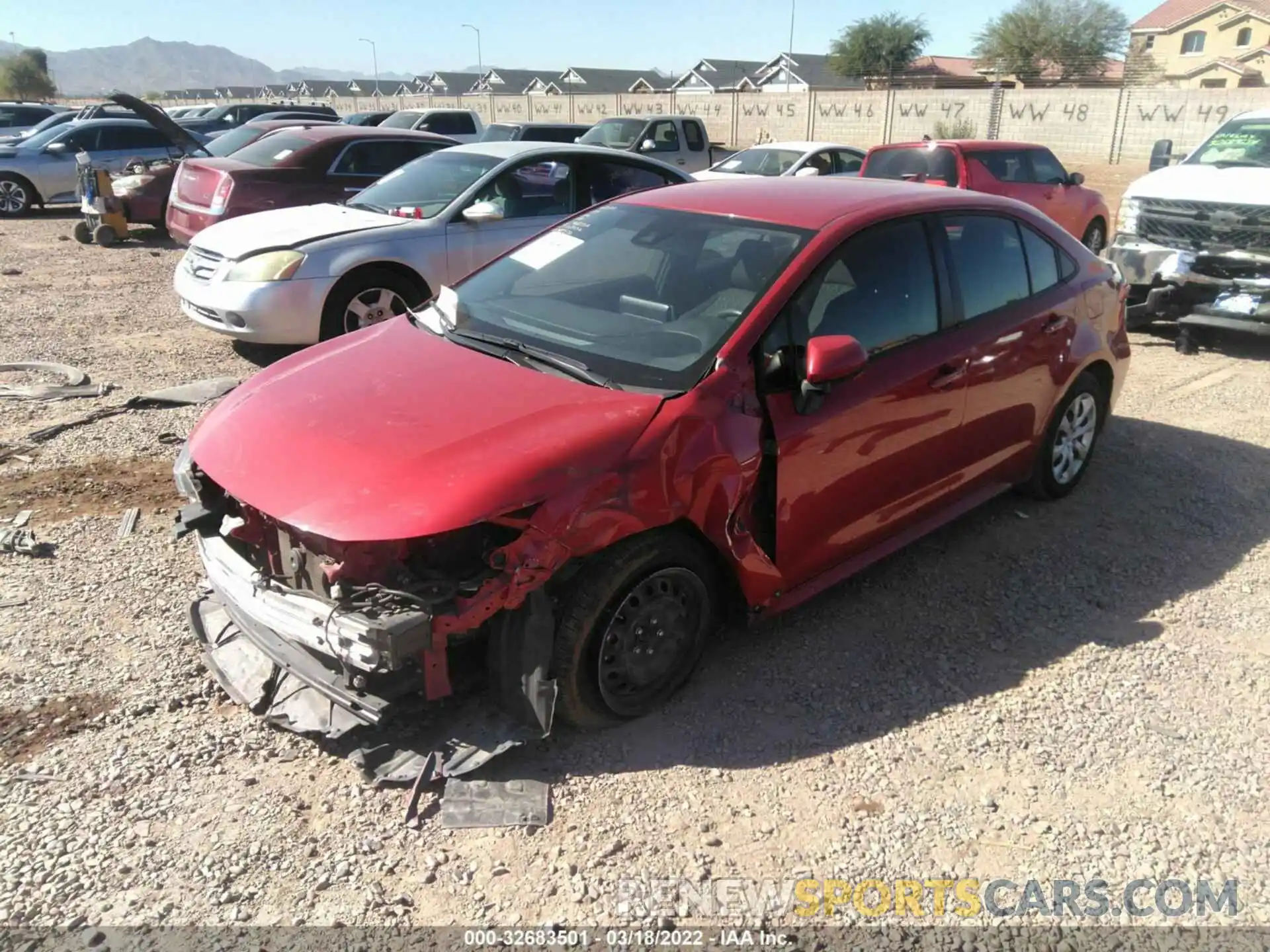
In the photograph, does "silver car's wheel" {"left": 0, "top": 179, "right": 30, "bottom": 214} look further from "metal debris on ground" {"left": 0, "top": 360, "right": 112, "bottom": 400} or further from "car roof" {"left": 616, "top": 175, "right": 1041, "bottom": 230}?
"car roof" {"left": 616, "top": 175, "right": 1041, "bottom": 230}

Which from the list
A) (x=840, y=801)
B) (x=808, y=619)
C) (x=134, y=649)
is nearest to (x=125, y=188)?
(x=134, y=649)

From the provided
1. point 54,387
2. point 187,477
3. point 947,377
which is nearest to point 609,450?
point 187,477

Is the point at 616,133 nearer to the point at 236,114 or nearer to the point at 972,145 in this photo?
the point at 972,145

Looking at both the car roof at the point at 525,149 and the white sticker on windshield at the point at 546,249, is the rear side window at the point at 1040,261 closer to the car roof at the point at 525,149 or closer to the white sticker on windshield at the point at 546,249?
the white sticker on windshield at the point at 546,249

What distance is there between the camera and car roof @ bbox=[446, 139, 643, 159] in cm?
778

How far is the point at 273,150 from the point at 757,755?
9.43m

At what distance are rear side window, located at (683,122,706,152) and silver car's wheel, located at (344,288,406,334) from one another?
1086 centimetres

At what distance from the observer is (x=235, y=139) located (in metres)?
15.4

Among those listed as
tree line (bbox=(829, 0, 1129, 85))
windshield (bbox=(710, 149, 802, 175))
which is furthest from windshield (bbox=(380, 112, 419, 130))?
tree line (bbox=(829, 0, 1129, 85))

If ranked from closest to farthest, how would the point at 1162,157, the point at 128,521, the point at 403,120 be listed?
the point at 128,521 → the point at 1162,157 → the point at 403,120

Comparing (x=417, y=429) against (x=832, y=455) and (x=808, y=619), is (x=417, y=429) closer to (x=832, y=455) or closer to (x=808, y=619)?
(x=832, y=455)

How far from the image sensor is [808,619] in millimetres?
3988

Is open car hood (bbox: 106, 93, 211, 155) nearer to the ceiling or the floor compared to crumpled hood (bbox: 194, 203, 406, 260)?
nearer to the ceiling

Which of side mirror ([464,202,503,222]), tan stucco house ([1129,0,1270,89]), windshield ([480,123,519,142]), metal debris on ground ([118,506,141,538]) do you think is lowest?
metal debris on ground ([118,506,141,538])
